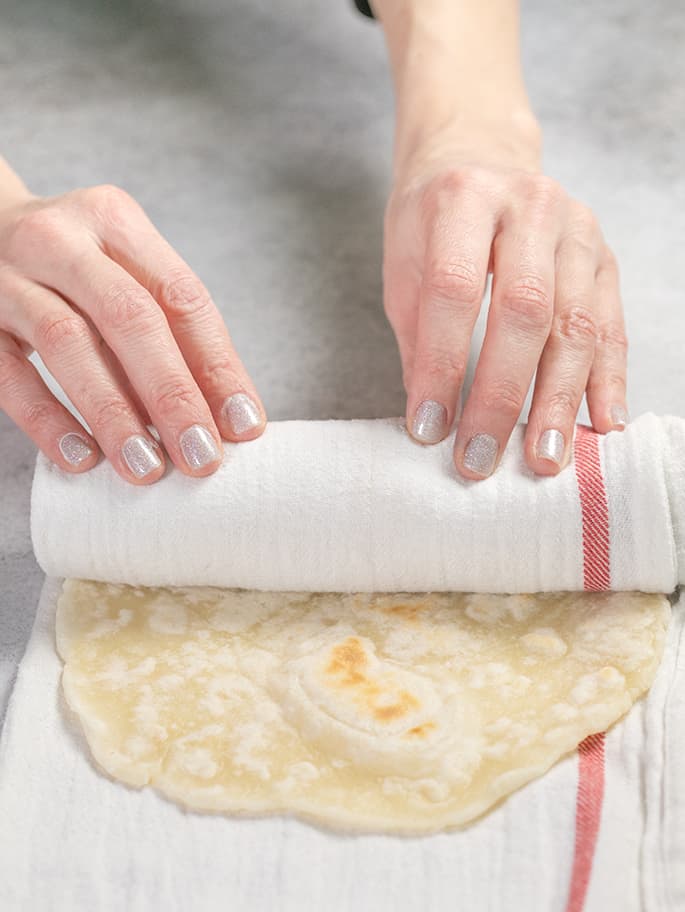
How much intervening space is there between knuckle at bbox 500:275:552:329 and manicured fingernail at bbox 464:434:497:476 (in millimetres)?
134

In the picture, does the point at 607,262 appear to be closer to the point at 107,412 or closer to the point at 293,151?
the point at 107,412

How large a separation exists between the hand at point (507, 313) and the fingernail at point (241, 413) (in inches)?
6.4

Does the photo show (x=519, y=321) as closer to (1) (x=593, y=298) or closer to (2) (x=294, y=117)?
(1) (x=593, y=298)

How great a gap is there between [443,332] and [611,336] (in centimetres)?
24

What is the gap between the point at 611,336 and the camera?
4.10 ft

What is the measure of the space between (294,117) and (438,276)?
3.28ft

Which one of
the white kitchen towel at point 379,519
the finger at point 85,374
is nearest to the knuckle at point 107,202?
the finger at point 85,374

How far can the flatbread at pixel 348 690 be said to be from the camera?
3.12 ft

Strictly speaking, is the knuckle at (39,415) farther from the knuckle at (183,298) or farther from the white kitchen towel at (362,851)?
the white kitchen towel at (362,851)

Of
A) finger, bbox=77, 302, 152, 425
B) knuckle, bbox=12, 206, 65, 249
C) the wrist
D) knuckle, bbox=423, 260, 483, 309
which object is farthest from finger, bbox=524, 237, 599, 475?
knuckle, bbox=12, 206, 65, 249

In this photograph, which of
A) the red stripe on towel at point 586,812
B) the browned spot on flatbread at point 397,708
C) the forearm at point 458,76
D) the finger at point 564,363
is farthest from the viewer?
the forearm at point 458,76

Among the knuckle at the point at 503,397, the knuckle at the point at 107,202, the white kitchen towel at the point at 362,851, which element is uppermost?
the knuckle at the point at 107,202

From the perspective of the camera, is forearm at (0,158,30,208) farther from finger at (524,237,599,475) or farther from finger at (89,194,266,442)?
finger at (524,237,599,475)

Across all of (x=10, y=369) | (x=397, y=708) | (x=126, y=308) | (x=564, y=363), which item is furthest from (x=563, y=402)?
(x=10, y=369)
